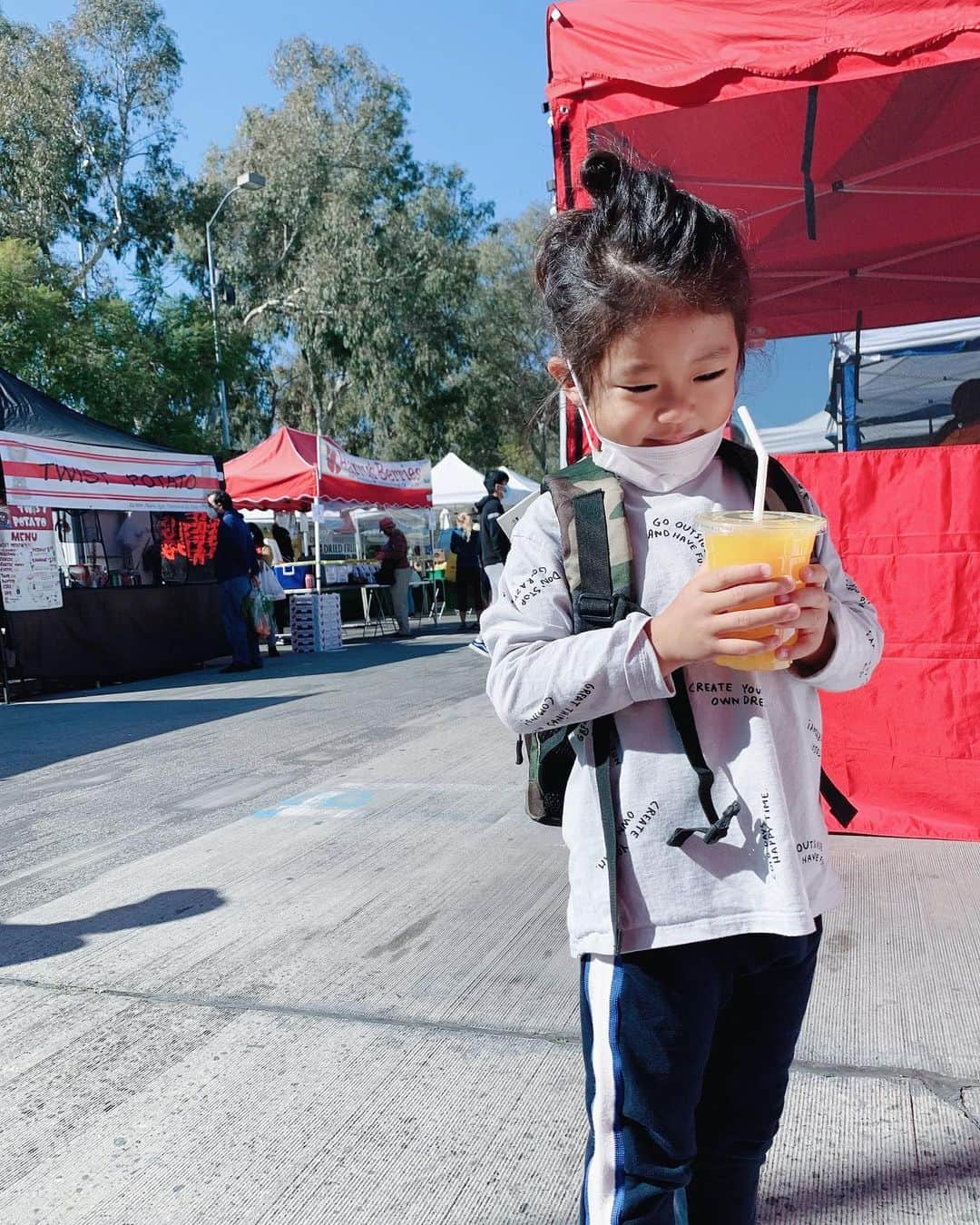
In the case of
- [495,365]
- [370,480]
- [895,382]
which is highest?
[495,365]

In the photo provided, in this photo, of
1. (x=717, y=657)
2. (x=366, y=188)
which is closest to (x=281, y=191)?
(x=366, y=188)

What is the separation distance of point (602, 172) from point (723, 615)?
0.62m

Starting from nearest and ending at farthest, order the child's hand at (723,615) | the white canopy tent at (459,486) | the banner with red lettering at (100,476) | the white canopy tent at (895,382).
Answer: the child's hand at (723,615) < the white canopy tent at (895,382) < the banner with red lettering at (100,476) < the white canopy tent at (459,486)

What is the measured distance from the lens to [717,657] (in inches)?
45.2

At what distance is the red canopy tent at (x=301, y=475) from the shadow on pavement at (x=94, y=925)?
9.77 metres

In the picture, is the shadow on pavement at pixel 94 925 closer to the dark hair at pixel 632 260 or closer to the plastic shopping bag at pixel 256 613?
the dark hair at pixel 632 260

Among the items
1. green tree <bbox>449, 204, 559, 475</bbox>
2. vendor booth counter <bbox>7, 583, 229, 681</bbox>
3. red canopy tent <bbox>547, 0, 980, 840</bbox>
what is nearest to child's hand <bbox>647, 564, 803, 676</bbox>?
red canopy tent <bbox>547, 0, 980, 840</bbox>

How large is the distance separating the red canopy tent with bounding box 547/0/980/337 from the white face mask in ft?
1.22

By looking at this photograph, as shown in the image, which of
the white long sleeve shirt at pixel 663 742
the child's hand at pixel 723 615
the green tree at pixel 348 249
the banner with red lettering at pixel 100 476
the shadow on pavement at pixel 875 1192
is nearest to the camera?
the child's hand at pixel 723 615

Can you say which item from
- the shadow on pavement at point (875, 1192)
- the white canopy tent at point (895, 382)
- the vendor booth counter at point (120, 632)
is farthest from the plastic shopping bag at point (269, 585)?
the shadow on pavement at point (875, 1192)

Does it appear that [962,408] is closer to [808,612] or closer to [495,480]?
[808,612]

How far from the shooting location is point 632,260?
1.26 metres

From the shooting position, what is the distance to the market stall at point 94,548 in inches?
373

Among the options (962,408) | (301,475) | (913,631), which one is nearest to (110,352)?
(301,475)
